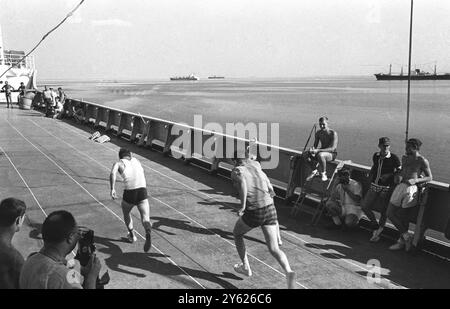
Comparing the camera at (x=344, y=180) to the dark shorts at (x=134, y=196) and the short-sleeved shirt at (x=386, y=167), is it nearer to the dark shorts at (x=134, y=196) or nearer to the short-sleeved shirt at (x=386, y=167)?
the short-sleeved shirt at (x=386, y=167)

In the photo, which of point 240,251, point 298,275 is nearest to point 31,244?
point 240,251

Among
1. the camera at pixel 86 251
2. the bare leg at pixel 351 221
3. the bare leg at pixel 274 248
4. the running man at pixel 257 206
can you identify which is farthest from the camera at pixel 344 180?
the camera at pixel 86 251

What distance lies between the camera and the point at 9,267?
10.2ft

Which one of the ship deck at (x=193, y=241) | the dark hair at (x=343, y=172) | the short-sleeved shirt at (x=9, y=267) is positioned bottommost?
the ship deck at (x=193, y=241)

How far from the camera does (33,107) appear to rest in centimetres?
3328

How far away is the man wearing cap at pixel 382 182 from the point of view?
699 cm

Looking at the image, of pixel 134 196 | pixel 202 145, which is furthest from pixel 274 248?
pixel 202 145

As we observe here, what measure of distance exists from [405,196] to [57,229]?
17.2ft

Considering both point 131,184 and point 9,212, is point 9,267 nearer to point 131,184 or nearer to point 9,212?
point 9,212

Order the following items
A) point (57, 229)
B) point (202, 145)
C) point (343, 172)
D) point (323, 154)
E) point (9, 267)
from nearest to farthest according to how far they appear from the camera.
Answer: point (57, 229), point (9, 267), point (343, 172), point (323, 154), point (202, 145)

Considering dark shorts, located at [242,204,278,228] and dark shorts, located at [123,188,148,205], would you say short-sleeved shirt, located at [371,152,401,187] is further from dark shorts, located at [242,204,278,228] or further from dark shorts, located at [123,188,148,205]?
dark shorts, located at [123,188,148,205]

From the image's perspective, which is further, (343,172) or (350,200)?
(343,172)
